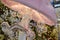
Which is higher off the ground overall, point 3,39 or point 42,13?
point 42,13

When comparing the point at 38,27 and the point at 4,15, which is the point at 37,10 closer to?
the point at 38,27

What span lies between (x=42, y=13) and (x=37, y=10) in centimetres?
6

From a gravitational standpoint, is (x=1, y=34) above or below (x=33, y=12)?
below

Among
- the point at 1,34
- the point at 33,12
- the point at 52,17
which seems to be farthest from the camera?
the point at 52,17

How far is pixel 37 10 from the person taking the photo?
1331 millimetres

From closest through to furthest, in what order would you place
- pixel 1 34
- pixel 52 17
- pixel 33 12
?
1. pixel 1 34
2. pixel 33 12
3. pixel 52 17

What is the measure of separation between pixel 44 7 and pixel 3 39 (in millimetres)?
483

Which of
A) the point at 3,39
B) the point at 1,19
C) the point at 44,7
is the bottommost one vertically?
the point at 3,39

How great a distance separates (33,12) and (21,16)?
0.13 m

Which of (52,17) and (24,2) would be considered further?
(52,17)

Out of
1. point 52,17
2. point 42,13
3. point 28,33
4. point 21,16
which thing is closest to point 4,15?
point 21,16

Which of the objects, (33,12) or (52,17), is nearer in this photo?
(33,12)

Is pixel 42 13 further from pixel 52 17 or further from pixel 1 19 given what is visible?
pixel 1 19

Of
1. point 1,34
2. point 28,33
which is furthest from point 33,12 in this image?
point 1,34
